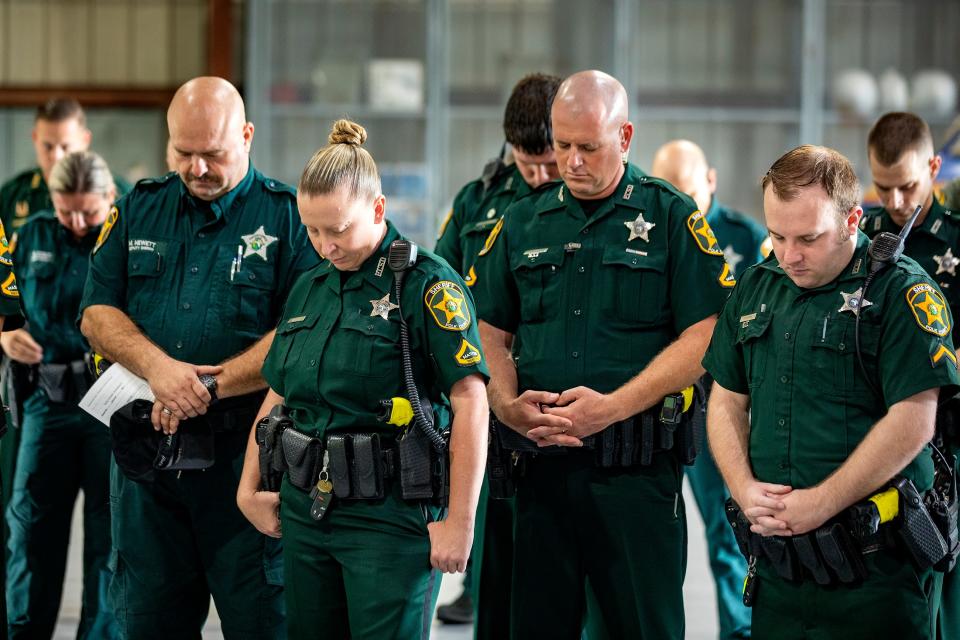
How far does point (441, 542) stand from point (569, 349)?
2.26 ft

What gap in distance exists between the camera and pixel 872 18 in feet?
32.8

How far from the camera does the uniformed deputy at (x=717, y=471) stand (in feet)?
13.9

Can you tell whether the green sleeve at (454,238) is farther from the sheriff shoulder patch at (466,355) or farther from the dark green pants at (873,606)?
the dark green pants at (873,606)

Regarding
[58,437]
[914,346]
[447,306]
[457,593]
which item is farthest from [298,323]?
[457,593]

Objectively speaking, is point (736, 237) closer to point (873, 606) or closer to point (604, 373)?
point (604, 373)

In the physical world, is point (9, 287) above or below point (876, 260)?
below

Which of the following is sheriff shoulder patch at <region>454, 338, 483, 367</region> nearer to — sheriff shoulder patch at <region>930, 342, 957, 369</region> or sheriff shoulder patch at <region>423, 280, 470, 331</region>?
sheriff shoulder patch at <region>423, 280, 470, 331</region>

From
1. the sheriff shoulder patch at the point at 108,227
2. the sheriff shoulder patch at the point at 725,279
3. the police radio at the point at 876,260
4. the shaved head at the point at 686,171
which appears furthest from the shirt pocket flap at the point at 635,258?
the shaved head at the point at 686,171

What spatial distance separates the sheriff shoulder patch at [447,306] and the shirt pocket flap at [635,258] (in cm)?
Answer: 54

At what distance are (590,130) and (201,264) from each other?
105cm

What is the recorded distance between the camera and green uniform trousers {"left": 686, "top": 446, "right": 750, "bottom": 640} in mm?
4203

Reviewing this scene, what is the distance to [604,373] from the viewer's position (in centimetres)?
302

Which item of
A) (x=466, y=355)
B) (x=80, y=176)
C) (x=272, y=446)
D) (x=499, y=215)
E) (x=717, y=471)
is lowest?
(x=717, y=471)

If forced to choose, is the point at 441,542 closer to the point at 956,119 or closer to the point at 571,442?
the point at 571,442
